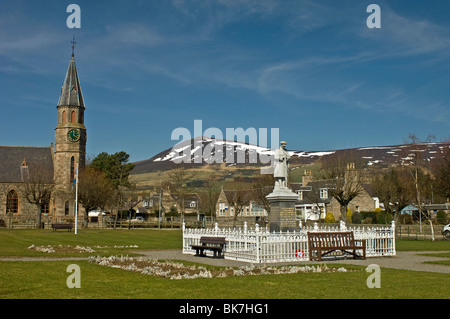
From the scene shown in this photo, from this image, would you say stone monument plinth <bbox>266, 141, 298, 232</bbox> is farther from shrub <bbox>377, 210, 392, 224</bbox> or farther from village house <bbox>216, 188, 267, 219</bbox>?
village house <bbox>216, 188, 267, 219</bbox>

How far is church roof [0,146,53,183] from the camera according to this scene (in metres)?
80.1

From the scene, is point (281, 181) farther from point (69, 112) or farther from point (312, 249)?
point (69, 112)

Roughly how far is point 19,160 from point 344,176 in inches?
2201

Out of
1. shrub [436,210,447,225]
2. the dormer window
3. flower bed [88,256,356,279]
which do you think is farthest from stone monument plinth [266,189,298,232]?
the dormer window

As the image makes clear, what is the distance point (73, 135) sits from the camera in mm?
78750

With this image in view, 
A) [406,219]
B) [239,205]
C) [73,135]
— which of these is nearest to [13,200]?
[73,135]

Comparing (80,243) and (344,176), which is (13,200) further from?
(344,176)

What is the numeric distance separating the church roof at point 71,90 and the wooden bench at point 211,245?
204ft

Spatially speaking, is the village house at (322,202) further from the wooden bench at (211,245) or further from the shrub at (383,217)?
the wooden bench at (211,245)

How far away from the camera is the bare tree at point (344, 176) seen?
51.1 m

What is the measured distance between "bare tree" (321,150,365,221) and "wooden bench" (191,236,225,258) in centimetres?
2855

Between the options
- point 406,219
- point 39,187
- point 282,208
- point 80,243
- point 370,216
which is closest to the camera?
point 282,208

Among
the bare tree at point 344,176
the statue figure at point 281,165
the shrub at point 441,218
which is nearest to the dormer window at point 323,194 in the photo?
the bare tree at point 344,176
